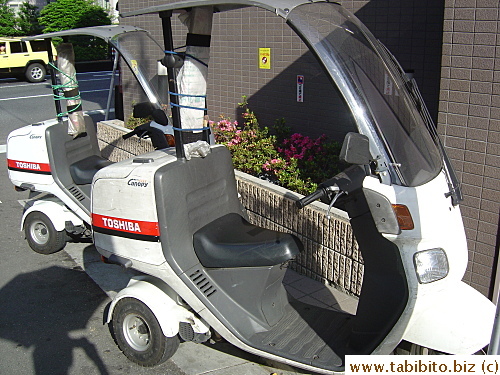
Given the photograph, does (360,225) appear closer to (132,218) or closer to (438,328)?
(438,328)

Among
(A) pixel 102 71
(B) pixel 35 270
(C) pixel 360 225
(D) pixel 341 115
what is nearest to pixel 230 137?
(D) pixel 341 115

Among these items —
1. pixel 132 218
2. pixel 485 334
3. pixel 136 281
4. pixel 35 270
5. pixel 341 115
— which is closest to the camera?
pixel 485 334

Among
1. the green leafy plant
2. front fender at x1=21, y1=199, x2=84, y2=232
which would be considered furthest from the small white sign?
front fender at x1=21, y1=199, x2=84, y2=232

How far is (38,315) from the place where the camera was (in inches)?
183

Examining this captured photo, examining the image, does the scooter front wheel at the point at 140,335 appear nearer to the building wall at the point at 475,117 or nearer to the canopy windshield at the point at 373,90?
the canopy windshield at the point at 373,90

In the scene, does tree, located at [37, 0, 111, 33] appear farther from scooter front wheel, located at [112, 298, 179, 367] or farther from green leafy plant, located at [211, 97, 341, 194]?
scooter front wheel, located at [112, 298, 179, 367]

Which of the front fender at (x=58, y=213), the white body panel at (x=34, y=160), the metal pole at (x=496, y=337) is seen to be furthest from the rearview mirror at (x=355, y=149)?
the front fender at (x=58, y=213)

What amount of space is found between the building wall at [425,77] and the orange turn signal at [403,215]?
1.76 metres

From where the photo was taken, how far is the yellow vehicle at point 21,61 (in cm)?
1936

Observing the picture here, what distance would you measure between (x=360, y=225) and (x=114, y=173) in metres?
1.65

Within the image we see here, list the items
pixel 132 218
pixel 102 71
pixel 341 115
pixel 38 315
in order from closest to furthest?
pixel 132 218, pixel 38 315, pixel 341 115, pixel 102 71

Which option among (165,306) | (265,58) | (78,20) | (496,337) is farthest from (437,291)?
(78,20)

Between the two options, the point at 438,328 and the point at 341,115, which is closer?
the point at 438,328

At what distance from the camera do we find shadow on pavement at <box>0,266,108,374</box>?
4105 millimetres
